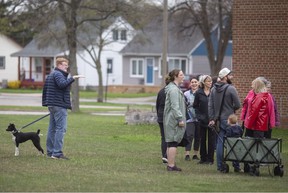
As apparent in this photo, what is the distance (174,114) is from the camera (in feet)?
44.8

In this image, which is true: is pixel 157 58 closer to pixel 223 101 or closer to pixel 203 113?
pixel 203 113

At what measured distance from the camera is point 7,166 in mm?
13742

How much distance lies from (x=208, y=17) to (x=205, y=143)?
3819 centimetres

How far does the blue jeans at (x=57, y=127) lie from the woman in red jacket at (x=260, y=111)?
364 centimetres

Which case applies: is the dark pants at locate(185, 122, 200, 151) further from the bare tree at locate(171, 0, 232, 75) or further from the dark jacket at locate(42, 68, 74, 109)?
the bare tree at locate(171, 0, 232, 75)

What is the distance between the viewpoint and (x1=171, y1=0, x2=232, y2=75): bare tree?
49.8 meters

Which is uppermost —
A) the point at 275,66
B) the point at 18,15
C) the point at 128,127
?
the point at 18,15

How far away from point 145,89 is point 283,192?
57.4 metres

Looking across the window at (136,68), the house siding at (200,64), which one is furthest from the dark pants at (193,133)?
the window at (136,68)

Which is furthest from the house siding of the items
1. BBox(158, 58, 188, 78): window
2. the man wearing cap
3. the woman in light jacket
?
the woman in light jacket

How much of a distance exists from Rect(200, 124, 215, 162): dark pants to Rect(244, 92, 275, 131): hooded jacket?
121cm

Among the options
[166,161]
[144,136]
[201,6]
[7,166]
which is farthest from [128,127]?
[201,6]

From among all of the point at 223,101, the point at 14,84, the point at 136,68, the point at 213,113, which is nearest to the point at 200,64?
the point at 136,68

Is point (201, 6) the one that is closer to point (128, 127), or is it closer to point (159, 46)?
point (159, 46)
